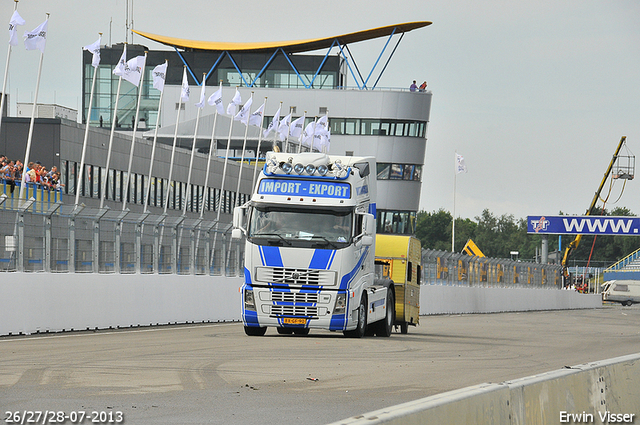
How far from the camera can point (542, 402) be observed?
7.39 m

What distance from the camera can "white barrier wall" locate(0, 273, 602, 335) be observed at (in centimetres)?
1952

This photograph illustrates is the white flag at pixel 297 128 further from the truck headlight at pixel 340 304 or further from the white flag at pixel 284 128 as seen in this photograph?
the truck headlight at pixel 340 304

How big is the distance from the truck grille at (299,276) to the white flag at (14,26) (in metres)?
16.4

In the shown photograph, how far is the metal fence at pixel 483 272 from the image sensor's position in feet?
143

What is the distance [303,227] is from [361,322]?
246 cm

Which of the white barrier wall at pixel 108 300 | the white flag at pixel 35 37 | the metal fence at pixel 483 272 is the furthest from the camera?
the metal fence at pixel 483 272

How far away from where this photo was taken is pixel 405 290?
25.6 m

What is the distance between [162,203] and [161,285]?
4101cm

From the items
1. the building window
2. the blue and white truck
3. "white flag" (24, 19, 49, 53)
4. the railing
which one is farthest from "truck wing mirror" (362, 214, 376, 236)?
the railing

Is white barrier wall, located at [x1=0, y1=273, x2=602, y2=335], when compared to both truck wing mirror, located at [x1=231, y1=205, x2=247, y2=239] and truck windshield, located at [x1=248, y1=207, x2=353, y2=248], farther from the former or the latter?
truck windshield, located at [x1=248, y1=207, x2=353, y2=248]

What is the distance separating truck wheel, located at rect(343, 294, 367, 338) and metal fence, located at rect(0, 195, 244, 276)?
5686 mm

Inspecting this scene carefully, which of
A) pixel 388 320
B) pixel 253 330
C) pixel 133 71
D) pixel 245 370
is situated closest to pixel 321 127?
pixel 133 71

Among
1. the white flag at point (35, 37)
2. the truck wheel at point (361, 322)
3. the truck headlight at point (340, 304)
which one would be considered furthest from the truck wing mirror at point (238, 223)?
the white flag at point (35, 37)

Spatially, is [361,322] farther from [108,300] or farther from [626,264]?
[626,264]
